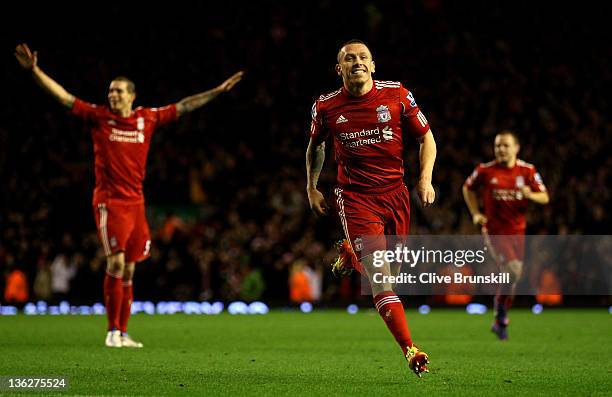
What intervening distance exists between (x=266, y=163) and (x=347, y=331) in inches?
529

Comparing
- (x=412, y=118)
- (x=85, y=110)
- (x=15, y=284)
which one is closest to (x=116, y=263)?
(x=85, y=110)

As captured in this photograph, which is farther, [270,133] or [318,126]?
[270,133]

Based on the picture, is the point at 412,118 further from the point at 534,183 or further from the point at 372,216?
the point at 534,183

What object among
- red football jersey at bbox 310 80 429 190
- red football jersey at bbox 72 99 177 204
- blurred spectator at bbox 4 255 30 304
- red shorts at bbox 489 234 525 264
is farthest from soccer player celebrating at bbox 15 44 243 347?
blurred spectator at bbox 4 255 30 304

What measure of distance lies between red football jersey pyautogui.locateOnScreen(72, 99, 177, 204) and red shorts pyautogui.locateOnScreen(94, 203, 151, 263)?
3.9 inches

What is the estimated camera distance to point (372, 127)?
324 inches

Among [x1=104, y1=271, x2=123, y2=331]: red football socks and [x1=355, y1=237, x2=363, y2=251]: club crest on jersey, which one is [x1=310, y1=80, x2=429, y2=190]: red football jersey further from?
[x1=104, y1=271, x2=123, y2=331]: red football socks

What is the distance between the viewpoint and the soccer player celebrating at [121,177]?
11062 millimetres

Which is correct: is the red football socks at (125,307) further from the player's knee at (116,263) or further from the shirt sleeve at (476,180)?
the shirt sleeve at (476,180)

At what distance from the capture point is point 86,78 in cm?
2855

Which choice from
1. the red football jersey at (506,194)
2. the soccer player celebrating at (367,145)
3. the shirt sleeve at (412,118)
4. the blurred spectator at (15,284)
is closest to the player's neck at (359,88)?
the soccer player celebrating at (367,145)

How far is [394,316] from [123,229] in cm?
433

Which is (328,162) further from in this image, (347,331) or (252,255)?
(347,331)

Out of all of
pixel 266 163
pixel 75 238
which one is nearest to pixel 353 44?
pixel 75 238
